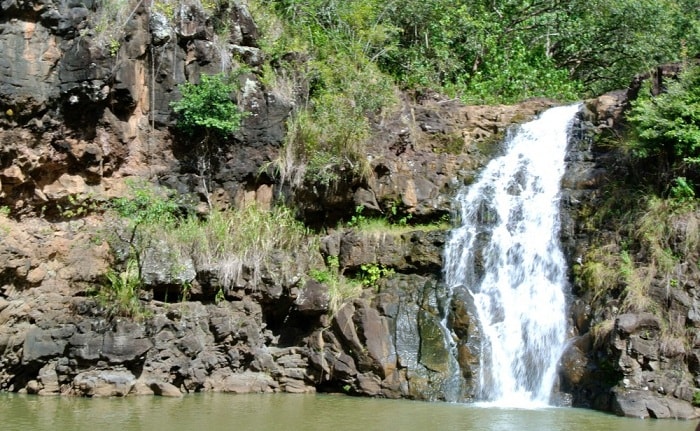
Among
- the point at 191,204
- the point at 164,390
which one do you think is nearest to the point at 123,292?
the point at 164,390

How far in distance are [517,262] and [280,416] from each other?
5.96m

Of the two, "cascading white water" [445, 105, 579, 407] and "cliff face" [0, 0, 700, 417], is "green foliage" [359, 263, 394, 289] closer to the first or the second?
"cliff face" [0, 0, 700, 417]

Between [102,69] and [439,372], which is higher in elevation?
[102,69]

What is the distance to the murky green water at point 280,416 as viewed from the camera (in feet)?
33.8

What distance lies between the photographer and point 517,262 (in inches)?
589

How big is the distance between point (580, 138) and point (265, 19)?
8.34 m

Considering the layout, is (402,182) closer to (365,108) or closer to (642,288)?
(365,108)

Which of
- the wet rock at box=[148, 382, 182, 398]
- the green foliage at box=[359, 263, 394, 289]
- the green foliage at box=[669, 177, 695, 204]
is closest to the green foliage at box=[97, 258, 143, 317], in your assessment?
the wet rock at box=[148, 382, 182, 398]

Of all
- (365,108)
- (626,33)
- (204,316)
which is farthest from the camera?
(626,33)

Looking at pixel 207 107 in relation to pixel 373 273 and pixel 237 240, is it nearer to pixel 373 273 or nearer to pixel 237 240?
pixel 237 240

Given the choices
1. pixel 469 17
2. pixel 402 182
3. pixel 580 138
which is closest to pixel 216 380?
pixel 402 182

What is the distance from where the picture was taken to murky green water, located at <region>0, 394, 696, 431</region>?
10305 mm

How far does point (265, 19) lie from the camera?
64.8 ft

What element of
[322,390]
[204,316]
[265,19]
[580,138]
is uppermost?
[265,19]
